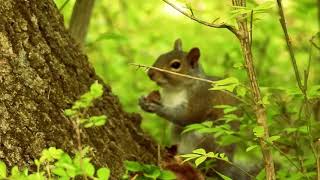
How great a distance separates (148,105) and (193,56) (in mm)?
512

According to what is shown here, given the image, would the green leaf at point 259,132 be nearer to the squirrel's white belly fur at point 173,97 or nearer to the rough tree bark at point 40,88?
the rough tree bark at point 40,88

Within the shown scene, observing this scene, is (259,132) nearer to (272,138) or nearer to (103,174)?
(272,138)

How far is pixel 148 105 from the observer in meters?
4.59

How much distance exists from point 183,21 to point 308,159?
7.82 m

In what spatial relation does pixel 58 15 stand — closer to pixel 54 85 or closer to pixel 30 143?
pixel 54 85

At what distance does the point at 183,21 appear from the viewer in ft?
35.7

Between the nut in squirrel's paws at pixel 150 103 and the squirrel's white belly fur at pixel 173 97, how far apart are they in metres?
0.08

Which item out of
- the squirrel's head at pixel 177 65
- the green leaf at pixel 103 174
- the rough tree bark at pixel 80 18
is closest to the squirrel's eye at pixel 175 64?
the squirrel's head at pixel 177 65

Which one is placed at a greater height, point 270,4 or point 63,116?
point 270,4

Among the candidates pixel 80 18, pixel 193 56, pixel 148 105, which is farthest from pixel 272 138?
pixel 193 56

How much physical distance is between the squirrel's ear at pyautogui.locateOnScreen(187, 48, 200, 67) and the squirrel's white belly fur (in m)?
0.22

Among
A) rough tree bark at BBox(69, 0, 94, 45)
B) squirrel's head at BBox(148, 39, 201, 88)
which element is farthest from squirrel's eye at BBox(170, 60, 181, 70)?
rough tree bark at BBox(69, 0, 94, 45)

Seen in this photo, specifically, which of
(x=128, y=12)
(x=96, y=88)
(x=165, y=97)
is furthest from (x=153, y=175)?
(x=128, y=12)

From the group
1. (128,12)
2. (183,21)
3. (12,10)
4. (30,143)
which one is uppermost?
(183,21)
